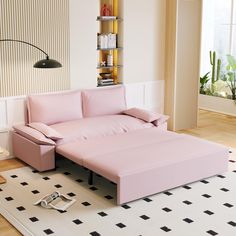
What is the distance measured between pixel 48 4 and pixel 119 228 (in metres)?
3.10

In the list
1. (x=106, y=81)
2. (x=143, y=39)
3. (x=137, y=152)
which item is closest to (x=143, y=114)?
(x=106, y=81)

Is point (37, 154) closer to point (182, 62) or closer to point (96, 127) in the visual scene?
point (96, 127)

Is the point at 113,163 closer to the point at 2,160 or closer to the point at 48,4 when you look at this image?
the point at 2,160

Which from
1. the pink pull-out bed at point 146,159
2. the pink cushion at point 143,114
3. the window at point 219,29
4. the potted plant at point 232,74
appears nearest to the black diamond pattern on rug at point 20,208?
the pink pull-out bed at point 146,159

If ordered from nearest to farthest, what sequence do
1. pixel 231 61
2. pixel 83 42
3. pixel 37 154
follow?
pixel 37 154 < pixel 83 42 < pixel 231 61

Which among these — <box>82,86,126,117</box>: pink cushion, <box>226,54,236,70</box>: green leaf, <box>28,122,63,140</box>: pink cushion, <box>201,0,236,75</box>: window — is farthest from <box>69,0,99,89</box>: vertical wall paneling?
<box>201,0,236,75</box>: window

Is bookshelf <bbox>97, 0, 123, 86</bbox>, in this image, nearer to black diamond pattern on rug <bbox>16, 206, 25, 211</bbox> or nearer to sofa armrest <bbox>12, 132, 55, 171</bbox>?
sofa armrest <bbox>12, 132, 55, 171</bbox>

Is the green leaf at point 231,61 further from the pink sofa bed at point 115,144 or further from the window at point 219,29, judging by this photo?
the pink sofa bed at point 115,144

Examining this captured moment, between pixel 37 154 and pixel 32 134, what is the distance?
24 centimetres

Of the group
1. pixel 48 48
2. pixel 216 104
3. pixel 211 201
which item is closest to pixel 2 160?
pixel 48 48

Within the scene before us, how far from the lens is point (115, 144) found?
17.6ft

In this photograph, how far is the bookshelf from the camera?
6.54 metres

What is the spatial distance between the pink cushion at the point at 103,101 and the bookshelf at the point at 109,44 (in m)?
0.26

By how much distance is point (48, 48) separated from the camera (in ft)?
19.6
